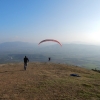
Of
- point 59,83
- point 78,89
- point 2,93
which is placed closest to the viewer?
point 2,93

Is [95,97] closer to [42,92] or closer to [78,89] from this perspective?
[78,89]

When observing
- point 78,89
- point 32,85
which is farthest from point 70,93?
point 32,85

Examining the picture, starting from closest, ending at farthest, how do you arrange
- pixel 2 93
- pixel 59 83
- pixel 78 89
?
1. pixel 2 93
2. pixel 78 89
3. pixel 59 83

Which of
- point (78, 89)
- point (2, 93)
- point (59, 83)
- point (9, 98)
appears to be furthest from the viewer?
point (59, 83)

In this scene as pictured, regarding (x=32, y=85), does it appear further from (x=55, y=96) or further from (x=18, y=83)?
(x=55, y=96)

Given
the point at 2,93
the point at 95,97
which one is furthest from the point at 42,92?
the point at 95,97

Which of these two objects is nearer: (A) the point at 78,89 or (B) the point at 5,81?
(A) the point at 78,89

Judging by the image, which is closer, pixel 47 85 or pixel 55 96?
pixel 55 96

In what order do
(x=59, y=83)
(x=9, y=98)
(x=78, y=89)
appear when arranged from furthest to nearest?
(x=59, y=83) < (x=78, y=89) < (x=9, y=98)
